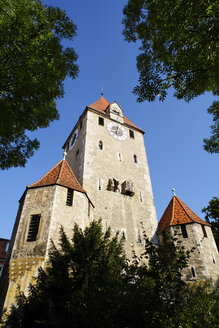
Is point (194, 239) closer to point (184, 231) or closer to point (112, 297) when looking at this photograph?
point (184, 231)

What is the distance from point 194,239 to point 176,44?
40.9ft

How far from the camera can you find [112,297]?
4.92m

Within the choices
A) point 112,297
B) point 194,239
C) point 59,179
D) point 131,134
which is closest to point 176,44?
point 112,297

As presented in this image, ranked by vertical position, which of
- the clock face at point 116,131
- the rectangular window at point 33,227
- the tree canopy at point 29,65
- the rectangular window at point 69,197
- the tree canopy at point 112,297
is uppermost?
the clock face at point 116,131

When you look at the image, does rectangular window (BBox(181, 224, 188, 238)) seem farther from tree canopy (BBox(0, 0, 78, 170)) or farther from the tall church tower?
tree canopy (BBox(0, 0, 78, 170))

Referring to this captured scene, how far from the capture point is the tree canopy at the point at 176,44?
18.4 ft

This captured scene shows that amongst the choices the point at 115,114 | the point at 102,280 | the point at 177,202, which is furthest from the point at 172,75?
the point at 115,114

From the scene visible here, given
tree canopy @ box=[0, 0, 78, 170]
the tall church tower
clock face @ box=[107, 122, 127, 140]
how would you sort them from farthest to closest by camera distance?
1. clock face @ box=[107, 122, 127, 140]
2. the tall church tower
3. tree canopy @ box=[0, 0, 78, 170]

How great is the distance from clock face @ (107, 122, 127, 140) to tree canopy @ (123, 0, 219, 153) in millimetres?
14034

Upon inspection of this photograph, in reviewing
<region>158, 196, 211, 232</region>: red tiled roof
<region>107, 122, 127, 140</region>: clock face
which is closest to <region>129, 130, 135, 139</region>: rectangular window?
<region>107, 122, 127, 140</region>: clock face

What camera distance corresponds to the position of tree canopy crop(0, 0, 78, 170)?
622 centimetres

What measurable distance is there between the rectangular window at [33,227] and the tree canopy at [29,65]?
10.5 ft

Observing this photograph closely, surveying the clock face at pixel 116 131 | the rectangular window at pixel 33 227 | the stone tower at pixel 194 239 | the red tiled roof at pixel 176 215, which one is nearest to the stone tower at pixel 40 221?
the rectangular window at pixel 33 227

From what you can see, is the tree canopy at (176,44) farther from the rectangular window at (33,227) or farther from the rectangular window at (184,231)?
the rectangular window at (184,231)
